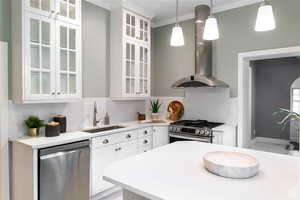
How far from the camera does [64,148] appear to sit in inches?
89.8

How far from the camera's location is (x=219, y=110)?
11.7 ft

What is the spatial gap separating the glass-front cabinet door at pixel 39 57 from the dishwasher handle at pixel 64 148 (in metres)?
0.62

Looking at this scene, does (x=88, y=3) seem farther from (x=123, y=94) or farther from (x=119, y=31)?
(x=123, y=94)

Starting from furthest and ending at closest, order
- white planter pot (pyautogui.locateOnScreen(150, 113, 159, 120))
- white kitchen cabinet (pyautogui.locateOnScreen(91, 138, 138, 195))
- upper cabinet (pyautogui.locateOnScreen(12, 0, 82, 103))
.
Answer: white planter pot (pyautogui.locateOnScreen(150, 113, 159, 120))
white kitchen cabinet (pyautogui.locateOnScreen(91, 138, 138, 195))
upper cabinet (pyautogui.locateOnScreen(12, 0, 82, 103))

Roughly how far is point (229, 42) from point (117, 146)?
254 centimetres

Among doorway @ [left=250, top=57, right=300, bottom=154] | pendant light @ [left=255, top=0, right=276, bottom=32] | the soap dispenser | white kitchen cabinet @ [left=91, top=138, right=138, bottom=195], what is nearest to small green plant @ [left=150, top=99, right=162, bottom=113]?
the soap dispenser

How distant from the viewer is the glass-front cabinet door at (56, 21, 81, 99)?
8.30 feet

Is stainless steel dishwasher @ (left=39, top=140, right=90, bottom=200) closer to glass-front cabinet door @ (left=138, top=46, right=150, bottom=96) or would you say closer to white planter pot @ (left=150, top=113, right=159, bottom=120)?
glass-front cabinet door @ (left=138, top=46, right=150, bottom=96)

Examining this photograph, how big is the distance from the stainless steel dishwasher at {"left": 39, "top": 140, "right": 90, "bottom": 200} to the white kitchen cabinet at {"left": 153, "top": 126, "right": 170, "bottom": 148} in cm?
131

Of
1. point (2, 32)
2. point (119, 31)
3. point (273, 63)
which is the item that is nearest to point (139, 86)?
point (119, 31)

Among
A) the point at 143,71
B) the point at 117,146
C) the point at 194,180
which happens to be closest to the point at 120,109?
the point at 143,71

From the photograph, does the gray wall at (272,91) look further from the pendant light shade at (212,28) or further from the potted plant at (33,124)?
the potted plant at (33,124)

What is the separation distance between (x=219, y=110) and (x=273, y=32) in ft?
4.77

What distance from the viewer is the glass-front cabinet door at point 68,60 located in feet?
8.30
